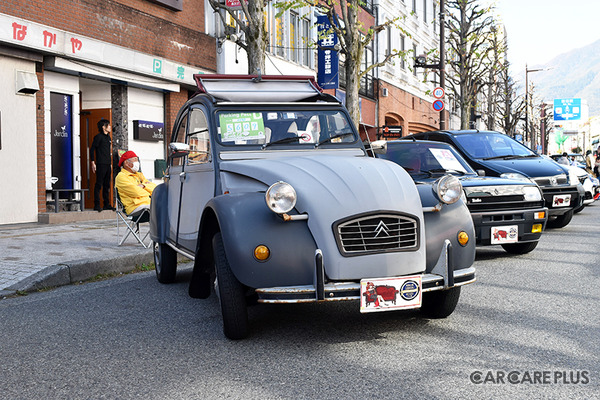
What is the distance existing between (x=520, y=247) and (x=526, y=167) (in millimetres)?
2583

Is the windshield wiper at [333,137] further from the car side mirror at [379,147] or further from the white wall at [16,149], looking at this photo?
the white wall at [16,149]

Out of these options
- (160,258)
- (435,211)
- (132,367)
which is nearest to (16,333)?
(132,367)

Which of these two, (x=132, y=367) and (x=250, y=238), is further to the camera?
(x=250, y=238)

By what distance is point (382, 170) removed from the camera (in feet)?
15.1

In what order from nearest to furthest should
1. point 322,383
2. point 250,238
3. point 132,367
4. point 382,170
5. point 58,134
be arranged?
point 322,383 < point 132,367 < point 250,238 < point 382,170 < point 58,134

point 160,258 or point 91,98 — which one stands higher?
point 91,98

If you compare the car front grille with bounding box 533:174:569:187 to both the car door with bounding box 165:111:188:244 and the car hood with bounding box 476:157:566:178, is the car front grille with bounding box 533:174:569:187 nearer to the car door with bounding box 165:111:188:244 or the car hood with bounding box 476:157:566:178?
the car hood with bounding box 476:157:566:178

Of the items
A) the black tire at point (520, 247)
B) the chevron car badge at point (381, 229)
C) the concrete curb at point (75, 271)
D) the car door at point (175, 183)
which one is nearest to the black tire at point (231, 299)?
the chevron car badge at point (381, 229)

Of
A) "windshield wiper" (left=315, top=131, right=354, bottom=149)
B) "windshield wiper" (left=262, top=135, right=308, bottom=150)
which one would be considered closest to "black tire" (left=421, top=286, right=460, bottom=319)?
"windshield wiper" (left=315, top=131, right=354, bottom=149)

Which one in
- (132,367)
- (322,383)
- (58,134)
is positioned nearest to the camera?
(322,383)

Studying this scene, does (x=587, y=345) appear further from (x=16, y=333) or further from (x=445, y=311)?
(x=16, y=333)

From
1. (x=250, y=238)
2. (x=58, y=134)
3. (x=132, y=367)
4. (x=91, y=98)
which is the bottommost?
(x=132, y=367)

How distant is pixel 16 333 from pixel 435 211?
3.12 meters

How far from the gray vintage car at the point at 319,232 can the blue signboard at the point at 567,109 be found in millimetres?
75763
